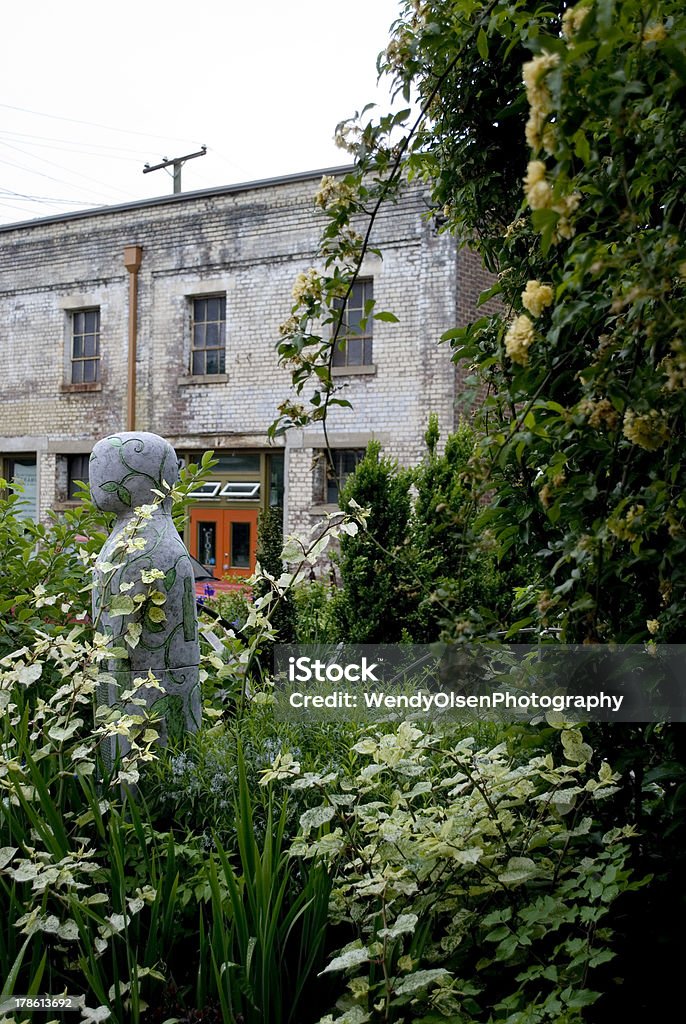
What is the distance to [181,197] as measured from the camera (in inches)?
556

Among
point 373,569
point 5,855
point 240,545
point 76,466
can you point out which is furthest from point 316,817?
point 76,466

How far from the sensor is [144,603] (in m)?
3.48

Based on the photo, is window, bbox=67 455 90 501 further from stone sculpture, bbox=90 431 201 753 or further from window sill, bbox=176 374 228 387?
stone sculpture, bbox=90 431 201 753

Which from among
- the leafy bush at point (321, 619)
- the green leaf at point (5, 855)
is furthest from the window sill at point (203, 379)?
the green leaf at point (5, 855)

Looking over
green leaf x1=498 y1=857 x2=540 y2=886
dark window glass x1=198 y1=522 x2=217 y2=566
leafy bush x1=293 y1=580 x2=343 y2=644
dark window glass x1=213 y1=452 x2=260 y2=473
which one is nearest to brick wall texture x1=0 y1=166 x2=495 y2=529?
dark window glass x1=213 y1=452 x2=260 y2=473

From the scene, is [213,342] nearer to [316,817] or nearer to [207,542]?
[207,542]

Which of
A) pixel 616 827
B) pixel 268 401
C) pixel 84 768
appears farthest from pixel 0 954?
pixel 268 401

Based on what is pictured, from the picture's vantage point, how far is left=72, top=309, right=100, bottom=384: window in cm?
1517

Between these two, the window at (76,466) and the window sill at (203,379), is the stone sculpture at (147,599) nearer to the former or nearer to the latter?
the window sill at (203,379)

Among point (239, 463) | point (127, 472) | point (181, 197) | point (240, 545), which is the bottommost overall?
point (240, 545)

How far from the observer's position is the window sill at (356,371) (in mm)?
12578

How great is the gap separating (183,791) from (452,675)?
1.33m

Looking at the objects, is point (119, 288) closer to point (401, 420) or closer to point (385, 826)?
point (401, 420)

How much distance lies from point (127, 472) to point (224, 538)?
1032cm
